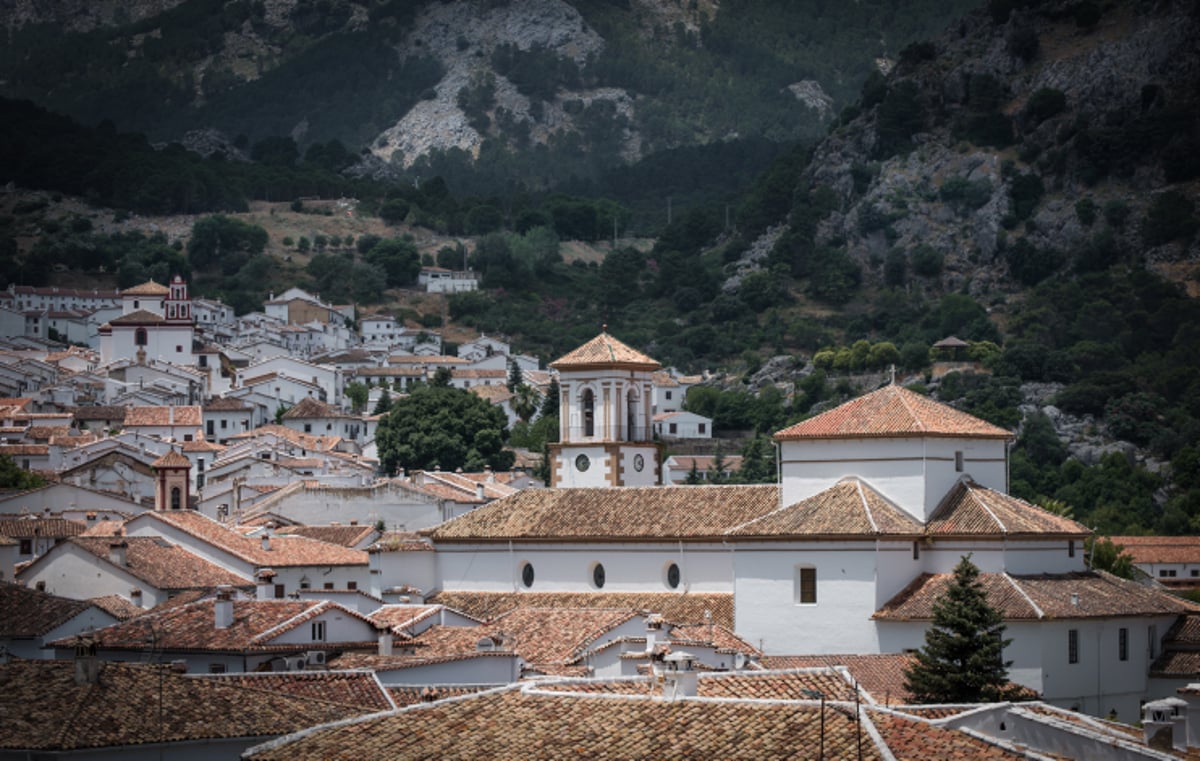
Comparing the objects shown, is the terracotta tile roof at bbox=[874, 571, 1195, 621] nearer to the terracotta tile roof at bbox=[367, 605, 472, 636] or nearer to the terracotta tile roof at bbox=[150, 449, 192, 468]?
the terracotta tile roof at bbox=[367, 605, 472, 636]

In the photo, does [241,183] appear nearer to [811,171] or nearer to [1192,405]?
[811,171]

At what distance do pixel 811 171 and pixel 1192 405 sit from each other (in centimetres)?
4953

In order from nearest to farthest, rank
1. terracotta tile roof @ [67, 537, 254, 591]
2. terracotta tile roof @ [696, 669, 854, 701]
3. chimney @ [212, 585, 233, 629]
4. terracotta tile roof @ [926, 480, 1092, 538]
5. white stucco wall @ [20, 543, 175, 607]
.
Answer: terracotta tile roof @ [696, 669, 854, 701] → chimney @ [212, 585, 233, 629] → terracotta tile roof @ [926, 480, 1092, 538] → white stucco wall @ [20, 543, 175, 607] → terracotta tile roof @ [67, 537, 254, 591]

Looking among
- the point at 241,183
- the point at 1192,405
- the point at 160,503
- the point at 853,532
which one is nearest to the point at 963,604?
the point at 853,532

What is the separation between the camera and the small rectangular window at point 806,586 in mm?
45219

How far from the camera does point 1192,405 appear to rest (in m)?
119

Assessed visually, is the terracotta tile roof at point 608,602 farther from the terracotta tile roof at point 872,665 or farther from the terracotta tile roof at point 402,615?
the terracotta tile roof at point 872,665

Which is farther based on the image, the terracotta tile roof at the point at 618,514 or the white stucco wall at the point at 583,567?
the terracotta tile roof at the point at 618,514

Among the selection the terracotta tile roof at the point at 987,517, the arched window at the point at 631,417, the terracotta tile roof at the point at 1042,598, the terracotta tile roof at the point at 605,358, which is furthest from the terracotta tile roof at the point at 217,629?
the arched window at the point at 631,417

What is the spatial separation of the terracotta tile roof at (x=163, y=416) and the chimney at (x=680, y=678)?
8128 cm

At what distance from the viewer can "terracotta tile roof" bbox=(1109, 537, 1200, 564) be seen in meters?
85.1

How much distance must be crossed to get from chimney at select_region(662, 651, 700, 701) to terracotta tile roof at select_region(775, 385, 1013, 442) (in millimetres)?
19265

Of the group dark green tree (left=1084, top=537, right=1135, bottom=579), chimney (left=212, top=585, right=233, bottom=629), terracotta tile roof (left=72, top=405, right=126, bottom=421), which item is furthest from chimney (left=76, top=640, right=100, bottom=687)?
terracotta tile roof (left=72, top=405, right=126, bottom=421)

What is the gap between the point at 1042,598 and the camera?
4266 cm
